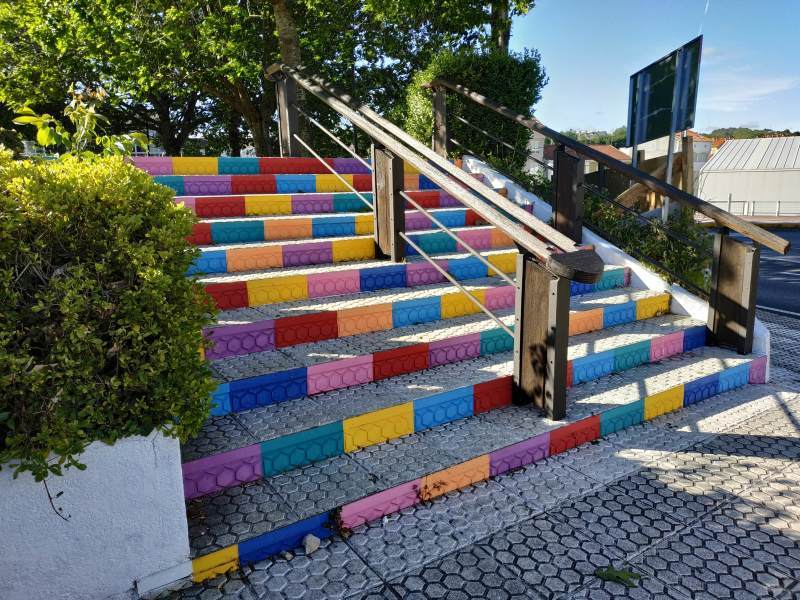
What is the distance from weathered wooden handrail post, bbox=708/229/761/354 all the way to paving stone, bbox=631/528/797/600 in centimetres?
Answer: 223

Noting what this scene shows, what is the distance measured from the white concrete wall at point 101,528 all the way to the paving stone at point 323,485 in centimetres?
46

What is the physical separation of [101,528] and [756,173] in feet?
121

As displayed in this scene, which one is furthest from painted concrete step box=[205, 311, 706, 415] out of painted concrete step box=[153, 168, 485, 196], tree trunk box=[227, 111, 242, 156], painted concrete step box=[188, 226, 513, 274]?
tree trunk box=[227, 111, 242, 156]

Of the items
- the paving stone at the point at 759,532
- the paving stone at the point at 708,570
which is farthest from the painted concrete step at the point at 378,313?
the paving stone at the point at 708,570

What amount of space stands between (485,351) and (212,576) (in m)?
2.04

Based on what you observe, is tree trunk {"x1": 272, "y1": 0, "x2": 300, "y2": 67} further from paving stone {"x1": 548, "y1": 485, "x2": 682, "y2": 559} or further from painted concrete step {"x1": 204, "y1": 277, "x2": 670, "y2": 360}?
paving stone {"x1": 548, "y1": 485, "x2": 682, "y2": 559}

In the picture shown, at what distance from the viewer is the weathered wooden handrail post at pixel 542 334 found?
284 cm

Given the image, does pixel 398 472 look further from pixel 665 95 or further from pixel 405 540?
pixel 665 95

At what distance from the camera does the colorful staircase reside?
2.34m

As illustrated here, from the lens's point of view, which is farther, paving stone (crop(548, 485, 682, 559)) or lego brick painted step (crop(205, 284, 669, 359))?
lego brick painted step (crop(205, 284, 669, 359))

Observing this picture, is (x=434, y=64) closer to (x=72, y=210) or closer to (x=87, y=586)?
(x=72, y=210)

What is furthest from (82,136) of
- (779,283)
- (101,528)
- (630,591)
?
(779,283)

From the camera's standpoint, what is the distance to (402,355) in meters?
3.18

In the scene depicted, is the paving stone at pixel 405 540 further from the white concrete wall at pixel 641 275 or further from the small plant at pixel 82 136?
the white concrete wall at pixel 641 275
